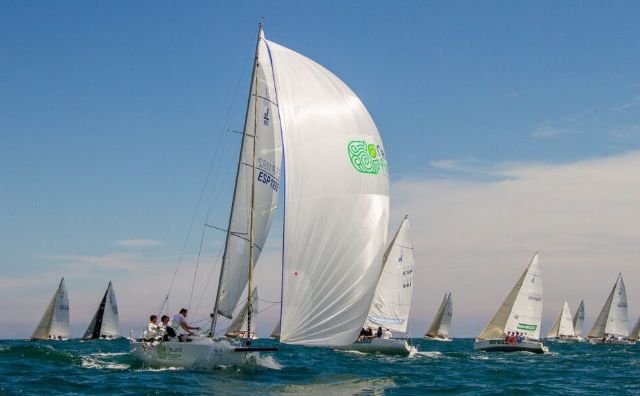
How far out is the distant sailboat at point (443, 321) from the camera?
300 ft

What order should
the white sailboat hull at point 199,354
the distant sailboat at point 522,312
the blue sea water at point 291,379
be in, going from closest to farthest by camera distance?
the blue sea water at point 291,379 < the white sailboat hull at point 199,354 < the distant sailboat at point 522,312

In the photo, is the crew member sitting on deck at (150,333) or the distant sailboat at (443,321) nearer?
the crew member sitting on deck at (150,333)

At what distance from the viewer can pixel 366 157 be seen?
86.9ft

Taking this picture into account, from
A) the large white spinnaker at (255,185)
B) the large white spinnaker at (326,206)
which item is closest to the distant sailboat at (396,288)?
the large white spinnaker at (255,185)

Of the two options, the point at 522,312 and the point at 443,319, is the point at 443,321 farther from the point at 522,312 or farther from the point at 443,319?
the point at 522,312

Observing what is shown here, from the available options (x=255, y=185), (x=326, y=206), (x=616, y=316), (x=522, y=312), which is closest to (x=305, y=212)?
(x=326, y=206)

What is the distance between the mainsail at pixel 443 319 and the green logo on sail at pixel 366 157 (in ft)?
216

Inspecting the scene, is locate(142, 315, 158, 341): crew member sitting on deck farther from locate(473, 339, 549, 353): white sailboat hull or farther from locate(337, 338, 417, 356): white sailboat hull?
locate(473, 339, 549, 353): white sailboat hull

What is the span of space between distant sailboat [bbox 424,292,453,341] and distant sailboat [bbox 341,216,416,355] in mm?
A: 40723

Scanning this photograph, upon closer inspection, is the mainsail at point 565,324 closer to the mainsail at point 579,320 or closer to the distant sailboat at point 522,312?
the mainsail at point 579,320

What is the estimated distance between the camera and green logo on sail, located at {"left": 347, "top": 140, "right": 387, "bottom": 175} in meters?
26.1

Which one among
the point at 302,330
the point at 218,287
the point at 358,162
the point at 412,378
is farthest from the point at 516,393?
the point at 218,287

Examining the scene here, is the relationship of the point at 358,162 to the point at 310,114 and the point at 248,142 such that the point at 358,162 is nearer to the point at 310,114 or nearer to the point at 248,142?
the point at 310,114

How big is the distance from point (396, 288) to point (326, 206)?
26707 mm
